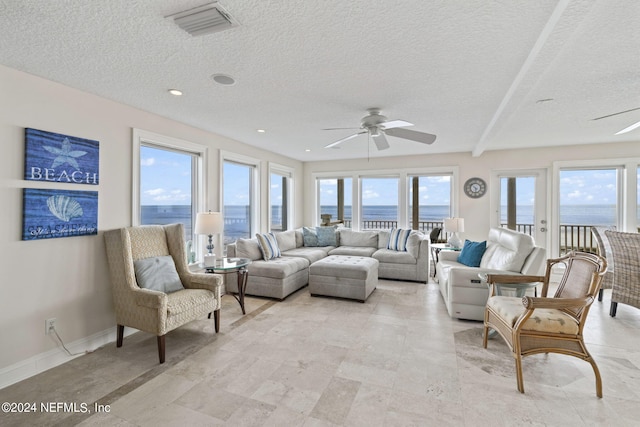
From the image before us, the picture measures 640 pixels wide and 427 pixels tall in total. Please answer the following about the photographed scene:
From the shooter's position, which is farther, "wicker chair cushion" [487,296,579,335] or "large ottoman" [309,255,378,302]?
"large ottoman" [309,255,378,302]

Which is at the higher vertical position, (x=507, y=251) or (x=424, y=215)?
(x=424, y=215)

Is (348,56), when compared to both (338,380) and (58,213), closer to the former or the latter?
(338,380)

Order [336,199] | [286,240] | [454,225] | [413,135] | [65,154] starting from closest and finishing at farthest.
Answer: [65,154], [413,135], [454,225], [286,240], [336,199]

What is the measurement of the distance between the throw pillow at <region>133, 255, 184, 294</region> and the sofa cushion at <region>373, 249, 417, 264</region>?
335 cm

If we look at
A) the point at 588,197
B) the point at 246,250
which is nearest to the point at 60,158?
the point at 246,250

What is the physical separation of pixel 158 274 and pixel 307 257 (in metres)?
2.48

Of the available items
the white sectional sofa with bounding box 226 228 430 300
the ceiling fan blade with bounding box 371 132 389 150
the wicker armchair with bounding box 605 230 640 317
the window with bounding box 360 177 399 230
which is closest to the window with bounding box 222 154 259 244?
the white sectional sofa with bounding box 226 228 430 300

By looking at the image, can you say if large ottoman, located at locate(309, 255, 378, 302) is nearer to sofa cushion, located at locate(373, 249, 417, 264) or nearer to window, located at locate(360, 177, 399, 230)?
sofa cushion, located at locate(373, 249, 417, 264)

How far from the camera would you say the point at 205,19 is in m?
1.62

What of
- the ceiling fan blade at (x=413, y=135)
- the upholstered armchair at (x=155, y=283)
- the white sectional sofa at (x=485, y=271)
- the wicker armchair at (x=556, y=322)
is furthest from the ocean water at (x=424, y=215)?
the wicker armchair at (x=556, y=322)

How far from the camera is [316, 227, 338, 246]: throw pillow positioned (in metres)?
6.01

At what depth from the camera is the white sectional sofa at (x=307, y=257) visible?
4.10 meters

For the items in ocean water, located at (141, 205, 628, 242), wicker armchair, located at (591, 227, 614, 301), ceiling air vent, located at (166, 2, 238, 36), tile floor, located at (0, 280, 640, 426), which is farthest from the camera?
ocean water, located at (141, 205, 628, 242)

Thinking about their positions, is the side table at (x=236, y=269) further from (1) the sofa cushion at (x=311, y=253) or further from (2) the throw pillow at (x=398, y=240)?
(2) the throw pillow at (x=398, y=240)
